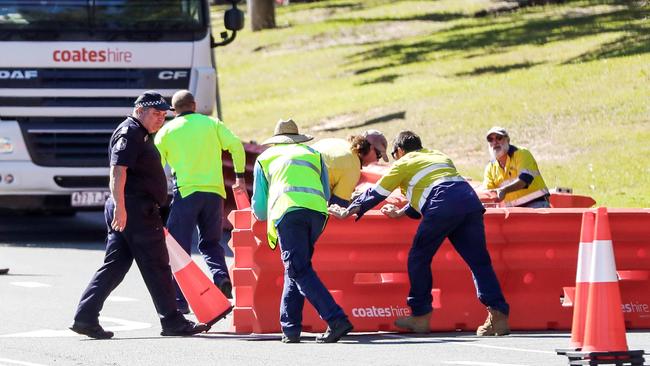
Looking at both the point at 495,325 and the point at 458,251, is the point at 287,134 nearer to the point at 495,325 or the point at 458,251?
the point at 458,251

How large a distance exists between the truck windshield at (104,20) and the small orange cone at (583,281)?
9.90 meters

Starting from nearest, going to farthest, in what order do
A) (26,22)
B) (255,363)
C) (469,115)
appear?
(255,363) < (26,22) < (469,115)

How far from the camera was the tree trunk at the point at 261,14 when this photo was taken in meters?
53.0

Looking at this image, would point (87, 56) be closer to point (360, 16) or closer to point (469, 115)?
point (469, 115)

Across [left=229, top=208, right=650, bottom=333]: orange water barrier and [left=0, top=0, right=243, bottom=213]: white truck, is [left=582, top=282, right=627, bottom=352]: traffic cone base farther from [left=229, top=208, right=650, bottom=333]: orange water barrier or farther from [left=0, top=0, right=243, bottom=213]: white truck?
[left=0, top=0, right=243, bottom=213]: white truck

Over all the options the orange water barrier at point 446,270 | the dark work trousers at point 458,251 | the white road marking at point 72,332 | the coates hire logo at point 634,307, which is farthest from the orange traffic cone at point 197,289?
the coates hire logo at point 634,307

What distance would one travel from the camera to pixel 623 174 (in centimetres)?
2455

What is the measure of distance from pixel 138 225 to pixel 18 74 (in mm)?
7669

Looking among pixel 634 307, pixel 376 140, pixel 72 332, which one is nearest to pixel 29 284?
pixel 72 332

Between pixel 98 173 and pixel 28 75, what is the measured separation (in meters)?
1.38

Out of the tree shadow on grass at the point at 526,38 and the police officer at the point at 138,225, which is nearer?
the police officer at the point at 138,225

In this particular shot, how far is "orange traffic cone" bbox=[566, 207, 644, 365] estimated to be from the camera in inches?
396

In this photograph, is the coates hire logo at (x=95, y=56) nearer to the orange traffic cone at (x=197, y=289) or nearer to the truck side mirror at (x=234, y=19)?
the truck side mirror at (x=234, y=19)

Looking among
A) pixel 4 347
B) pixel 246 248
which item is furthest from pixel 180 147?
pixel 4 347
